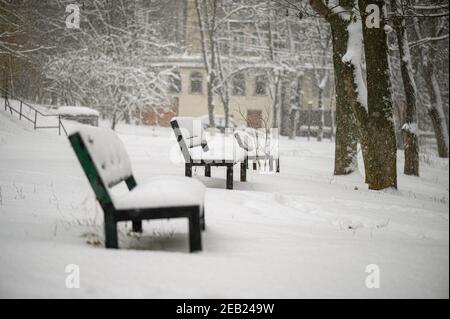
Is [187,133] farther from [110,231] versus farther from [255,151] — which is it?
[110,231]

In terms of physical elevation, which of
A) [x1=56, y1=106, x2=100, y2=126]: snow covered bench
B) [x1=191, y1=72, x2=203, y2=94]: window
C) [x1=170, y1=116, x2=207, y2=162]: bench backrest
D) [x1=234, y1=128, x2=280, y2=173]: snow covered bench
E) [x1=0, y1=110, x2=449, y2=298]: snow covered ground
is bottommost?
[x1=0, y1=110, x2=449, y2=298]: snow covered ground

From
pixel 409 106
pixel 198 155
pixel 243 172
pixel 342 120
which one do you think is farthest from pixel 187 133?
pixel 409 106

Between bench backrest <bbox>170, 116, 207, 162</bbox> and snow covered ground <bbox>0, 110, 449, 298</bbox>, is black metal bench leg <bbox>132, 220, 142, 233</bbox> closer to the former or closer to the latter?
snow covered ground <bbox>0, 110, 449, 298</bbox>

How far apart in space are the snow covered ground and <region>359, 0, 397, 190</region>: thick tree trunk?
1019 millimetres

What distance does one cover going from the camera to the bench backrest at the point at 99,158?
266 centimetres

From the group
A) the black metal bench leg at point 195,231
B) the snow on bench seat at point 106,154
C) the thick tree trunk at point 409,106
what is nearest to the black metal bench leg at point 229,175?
the snow on bench seat at point 106,154

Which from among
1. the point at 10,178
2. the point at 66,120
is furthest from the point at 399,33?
the point at 66,120

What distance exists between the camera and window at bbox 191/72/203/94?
34875 mm

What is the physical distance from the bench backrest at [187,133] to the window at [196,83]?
2805 centimetres

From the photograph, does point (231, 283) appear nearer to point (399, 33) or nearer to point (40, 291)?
point (40, 291)

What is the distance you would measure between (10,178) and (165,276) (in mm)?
5040

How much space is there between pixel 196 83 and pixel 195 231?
33.4 metres

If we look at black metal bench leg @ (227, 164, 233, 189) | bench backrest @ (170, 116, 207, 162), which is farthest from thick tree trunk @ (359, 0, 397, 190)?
bench backrest @ (170, 116, 207, 162)

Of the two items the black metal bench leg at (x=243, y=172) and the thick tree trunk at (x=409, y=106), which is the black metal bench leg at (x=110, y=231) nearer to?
the black metal bench leg at (x=243, y=172)
